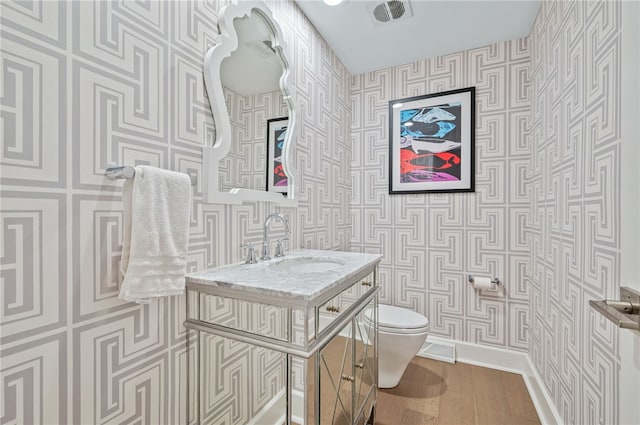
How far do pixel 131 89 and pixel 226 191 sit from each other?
1.54 feet

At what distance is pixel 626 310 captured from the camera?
57 centimetres

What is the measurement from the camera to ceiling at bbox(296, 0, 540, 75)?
179cm

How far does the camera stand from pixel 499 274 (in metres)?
2.16

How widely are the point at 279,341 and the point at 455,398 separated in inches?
59.5

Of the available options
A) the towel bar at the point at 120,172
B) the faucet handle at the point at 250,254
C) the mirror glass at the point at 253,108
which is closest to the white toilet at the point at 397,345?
the faucet handle at the point at 250,254

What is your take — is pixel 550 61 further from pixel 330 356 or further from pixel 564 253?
pixel 330 356

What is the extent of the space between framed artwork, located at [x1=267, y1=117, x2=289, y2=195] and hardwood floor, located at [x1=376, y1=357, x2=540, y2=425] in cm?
142

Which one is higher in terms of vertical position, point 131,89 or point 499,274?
point 131,89

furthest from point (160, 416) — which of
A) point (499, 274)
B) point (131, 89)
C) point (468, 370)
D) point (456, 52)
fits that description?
point (456, 52)

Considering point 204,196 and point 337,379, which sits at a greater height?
point 204,196

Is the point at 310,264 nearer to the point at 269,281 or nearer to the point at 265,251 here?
the point at 265,251

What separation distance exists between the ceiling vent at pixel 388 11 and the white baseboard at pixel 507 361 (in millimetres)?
2370

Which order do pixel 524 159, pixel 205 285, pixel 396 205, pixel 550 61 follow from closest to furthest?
pixel 205 285
pixel 550 61
pixel 524 159
pixel 396 205

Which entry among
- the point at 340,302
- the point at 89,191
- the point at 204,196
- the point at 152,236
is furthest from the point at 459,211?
the point at 89,191
